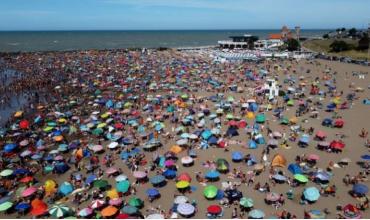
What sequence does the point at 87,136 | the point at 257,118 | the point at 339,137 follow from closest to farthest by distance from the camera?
the point at 339,137
the point at 87,136
the point at 257,118

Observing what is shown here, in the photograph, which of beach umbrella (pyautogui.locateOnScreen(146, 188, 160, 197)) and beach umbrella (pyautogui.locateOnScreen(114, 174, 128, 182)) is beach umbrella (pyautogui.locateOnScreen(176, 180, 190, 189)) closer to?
beach umbrella (pyautogui.locateOnScreen(146, 188, 160, 197))

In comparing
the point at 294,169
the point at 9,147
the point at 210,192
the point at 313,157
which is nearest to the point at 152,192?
the point at 210,192

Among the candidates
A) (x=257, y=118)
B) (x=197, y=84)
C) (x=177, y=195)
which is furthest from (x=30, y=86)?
(x=177, y=195)

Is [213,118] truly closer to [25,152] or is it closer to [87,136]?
[87,136]

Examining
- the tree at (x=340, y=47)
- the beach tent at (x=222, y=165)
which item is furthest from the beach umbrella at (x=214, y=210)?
the tree at (x=340, y=47)

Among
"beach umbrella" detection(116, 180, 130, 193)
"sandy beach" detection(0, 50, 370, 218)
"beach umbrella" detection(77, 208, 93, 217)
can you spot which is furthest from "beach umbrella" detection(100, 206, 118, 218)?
"beach umbrella" detection(116, 180, 130, 193)

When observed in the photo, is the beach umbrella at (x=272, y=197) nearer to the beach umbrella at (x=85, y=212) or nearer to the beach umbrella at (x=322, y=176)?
the beach umbrella at (x=322, y=176)
